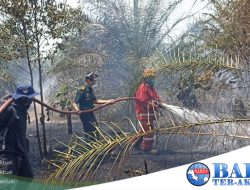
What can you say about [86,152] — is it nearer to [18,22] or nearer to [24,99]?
[24,99]

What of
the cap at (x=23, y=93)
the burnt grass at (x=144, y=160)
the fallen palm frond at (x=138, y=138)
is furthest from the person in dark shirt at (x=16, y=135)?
the fallen palm frond at (x=138, y=138)

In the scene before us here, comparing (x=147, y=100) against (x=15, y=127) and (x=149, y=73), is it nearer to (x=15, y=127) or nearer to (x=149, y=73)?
(x=149, y=73)

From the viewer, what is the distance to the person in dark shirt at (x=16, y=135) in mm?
4613

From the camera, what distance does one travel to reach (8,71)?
6867mm

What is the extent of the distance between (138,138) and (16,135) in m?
1.33

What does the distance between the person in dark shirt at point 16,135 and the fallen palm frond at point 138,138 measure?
0.53 meters

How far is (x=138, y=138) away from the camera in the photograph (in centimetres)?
425

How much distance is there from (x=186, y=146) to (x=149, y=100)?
61 centimetres

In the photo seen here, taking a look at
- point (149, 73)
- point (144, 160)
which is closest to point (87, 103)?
point (144, 160)

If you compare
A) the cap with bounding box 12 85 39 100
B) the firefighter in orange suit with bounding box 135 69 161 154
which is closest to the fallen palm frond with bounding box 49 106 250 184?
the firefighter in orange suit with bounding box 135 69 161 154

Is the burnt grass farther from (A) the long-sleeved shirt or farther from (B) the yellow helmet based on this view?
(B) the yellow helmet

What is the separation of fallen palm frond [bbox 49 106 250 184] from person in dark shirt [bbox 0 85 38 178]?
527mm

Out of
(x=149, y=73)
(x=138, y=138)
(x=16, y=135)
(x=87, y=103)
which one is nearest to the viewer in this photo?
(x=138, y=138)

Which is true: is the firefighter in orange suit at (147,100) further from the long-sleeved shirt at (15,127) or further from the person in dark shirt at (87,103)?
the long-sleeved shirt at (15,127)
